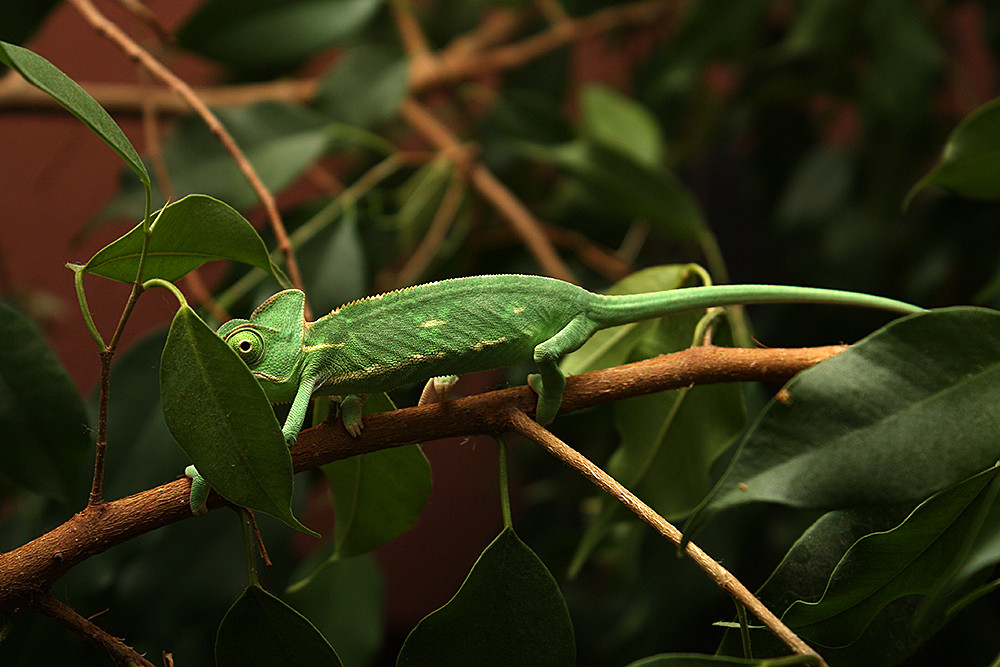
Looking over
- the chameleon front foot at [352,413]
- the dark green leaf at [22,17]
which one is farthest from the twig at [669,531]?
the dark green leaf at [22,17]

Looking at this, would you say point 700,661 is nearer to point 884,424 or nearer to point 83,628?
point 884,424

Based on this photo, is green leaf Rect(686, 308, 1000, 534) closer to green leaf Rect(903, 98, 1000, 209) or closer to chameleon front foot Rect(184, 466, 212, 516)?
green leaf Rect(903, 98, 1000, 209)

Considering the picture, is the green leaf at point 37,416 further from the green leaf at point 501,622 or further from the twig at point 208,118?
the green leaf at point 501,622

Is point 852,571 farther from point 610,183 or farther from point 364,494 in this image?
point 610,183

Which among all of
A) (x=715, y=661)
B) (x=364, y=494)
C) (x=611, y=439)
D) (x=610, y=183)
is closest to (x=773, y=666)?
(x=715, y=661)

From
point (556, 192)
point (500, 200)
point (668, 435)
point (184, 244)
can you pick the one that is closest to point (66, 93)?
point (184, 244)

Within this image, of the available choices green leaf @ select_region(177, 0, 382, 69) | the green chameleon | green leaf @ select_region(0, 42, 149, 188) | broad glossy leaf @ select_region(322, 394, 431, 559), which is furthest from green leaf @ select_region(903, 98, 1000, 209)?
green leaf @ select_region(177, 0, 382, 69)
